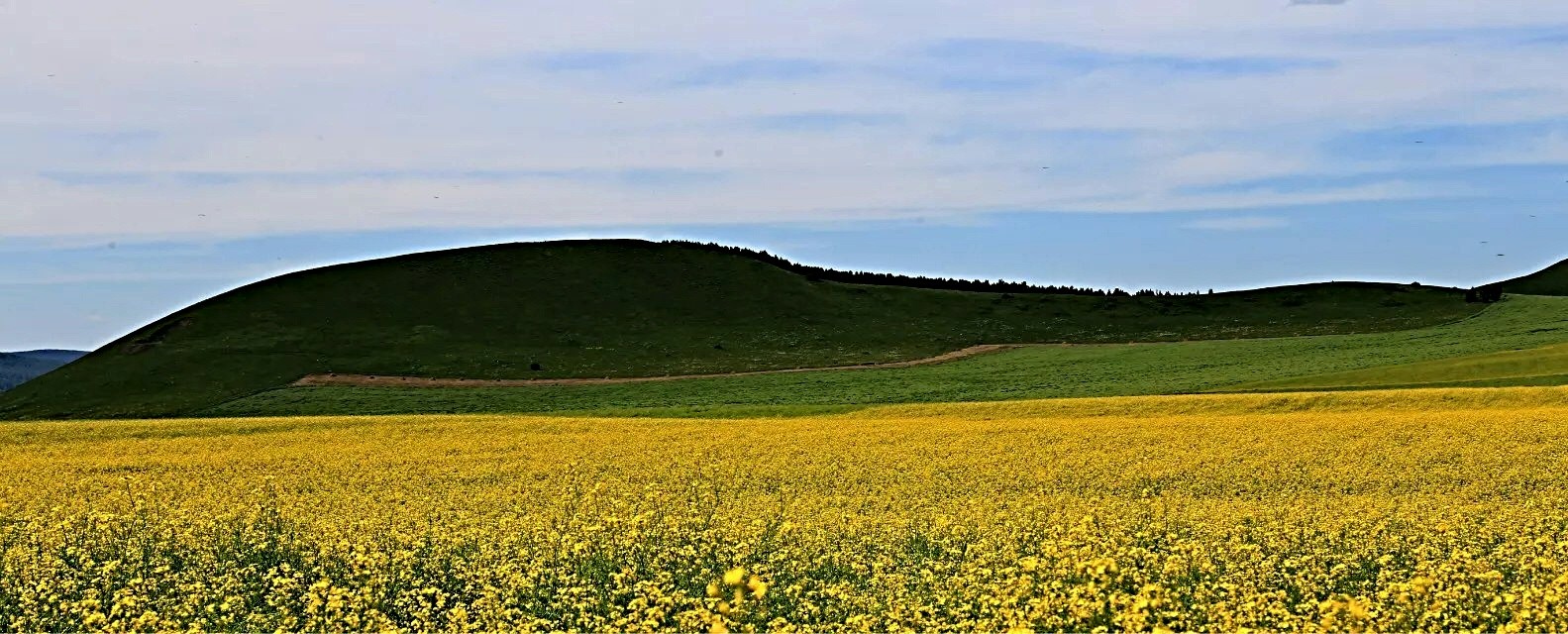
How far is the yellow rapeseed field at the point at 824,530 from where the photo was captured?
35.6 ft

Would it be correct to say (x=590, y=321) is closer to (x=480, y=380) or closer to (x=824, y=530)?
(x=480, y=380)

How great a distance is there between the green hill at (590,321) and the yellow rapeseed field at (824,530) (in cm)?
4375

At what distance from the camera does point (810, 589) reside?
12.2m

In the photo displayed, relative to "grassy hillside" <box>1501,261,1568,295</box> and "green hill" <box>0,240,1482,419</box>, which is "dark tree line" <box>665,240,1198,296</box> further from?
"grassy hillside" <box>1501,261,1568,295</box>

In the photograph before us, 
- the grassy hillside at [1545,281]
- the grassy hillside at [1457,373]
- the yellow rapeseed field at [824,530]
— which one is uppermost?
the grassy hillside at [1545,281]

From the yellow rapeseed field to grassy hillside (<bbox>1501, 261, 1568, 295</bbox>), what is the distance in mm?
159315

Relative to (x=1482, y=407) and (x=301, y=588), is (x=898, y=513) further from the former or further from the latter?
(x=1482, y=407)

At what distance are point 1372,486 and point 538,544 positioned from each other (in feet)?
47.1

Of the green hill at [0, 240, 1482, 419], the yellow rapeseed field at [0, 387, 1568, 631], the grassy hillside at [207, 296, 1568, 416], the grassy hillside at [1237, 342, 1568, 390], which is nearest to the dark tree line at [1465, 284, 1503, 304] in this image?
the green hill at [0, 240, 1482, 419]

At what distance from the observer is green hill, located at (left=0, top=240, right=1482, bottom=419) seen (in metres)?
72.8

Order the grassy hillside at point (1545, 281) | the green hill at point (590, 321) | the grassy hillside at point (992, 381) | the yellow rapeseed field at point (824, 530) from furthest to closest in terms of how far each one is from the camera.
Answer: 1. the grassy hillside at point (1545, 281)
2. the green hill at point (590, 321)
3. the grassy hillside at point (992, 381)
4. the yellow rapeseed field at point (824, 530)

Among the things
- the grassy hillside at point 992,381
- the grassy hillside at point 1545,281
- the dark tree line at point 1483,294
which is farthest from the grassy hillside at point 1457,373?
the grassy hillside at point 1545,281

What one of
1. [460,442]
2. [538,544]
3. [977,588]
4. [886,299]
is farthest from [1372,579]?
[886,299]

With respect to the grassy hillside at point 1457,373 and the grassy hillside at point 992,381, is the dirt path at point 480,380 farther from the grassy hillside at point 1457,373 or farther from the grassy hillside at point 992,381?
the grassy hillside at point 1457,373
